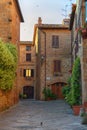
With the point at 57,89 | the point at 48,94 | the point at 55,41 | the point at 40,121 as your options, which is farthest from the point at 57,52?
the point at 40,121

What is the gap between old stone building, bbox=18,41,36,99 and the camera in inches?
2188

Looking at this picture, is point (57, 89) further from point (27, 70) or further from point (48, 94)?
point (27, 70)

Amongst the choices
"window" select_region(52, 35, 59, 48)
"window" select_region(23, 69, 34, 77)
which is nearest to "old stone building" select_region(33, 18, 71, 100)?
"window" select_region(52, 35, 59, 48)

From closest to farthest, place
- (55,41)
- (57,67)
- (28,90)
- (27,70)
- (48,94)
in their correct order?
1. (48,94)
2. (57,67)
3. (55,41)
4. (28,90)
5. (27,70)

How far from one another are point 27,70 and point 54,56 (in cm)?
1488

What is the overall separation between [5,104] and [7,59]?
14.0ft

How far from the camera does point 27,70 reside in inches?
2244

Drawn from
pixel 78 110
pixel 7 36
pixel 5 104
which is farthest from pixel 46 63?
pixel 78 110

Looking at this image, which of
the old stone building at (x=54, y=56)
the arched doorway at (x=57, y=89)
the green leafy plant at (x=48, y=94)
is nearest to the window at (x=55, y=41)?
the old stone building at (x=54, y=56)

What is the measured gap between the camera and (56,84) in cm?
4250

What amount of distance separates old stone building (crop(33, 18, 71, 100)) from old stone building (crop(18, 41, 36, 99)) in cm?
1217

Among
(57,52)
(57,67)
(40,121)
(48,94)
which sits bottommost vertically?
(48,94)

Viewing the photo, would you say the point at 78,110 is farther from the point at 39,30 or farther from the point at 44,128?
the point at 39,30

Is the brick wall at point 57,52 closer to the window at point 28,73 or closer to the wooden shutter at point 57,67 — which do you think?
the wooden shutter at point 57,67
